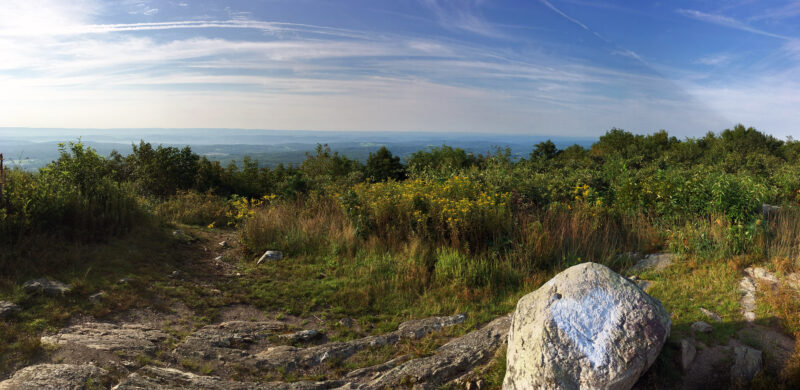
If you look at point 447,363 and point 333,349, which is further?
point 333,349

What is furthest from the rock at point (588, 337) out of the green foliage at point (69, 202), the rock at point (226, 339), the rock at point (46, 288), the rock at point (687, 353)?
the green foliage at point (69, 202)

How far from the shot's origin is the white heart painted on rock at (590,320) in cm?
327

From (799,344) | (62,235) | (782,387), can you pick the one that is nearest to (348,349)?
(782,387)

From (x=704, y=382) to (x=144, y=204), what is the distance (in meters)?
11.0

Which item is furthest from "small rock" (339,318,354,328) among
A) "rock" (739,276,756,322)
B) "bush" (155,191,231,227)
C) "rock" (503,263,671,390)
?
"bush" (155,191,231,227)

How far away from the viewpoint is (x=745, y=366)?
3605mm

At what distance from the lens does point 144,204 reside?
31.7ft

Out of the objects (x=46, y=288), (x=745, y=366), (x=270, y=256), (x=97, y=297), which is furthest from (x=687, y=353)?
(x=46, y=288)

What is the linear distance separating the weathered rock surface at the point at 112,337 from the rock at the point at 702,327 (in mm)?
6023

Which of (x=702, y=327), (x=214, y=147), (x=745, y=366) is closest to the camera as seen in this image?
(x=745, y=366)

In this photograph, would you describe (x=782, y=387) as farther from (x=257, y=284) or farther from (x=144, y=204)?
(x=144, y=204)

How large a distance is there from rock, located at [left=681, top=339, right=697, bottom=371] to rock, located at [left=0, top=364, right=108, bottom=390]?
548 centimetres

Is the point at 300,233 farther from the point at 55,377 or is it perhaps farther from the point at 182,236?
the point at 55,377

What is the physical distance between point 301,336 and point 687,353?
4266 mm
